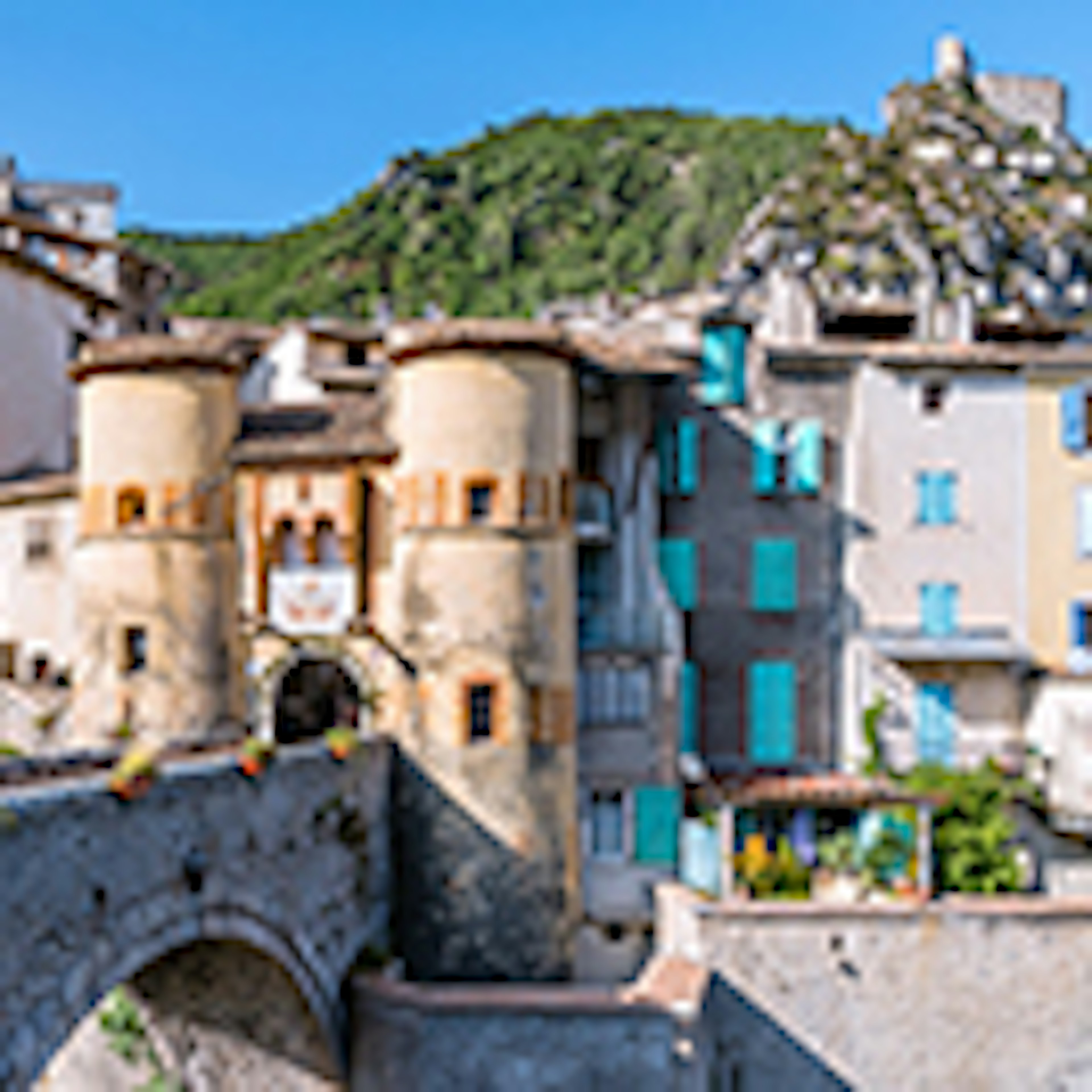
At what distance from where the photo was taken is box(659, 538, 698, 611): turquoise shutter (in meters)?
27.5

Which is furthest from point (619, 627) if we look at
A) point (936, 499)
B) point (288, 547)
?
point (936, 499)

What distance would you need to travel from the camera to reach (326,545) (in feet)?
78.7

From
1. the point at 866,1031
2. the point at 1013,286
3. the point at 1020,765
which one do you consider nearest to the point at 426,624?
the point at 866,1031

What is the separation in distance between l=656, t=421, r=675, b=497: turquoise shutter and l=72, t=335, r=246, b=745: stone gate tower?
9143 mm

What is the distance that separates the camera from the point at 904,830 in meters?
25.2

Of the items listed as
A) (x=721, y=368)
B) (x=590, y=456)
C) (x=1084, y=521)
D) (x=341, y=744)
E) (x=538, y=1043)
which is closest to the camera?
(x=538, y=1043)

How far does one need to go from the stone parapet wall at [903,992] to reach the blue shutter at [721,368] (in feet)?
35.7

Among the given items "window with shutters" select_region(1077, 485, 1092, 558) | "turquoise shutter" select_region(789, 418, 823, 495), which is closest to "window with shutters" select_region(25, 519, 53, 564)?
"turquoise shutter" select_region(789, 418, 823, 495)

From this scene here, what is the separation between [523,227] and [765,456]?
218 feet

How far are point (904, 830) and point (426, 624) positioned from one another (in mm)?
10436

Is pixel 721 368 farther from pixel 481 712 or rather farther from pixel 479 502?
pixel 481 712

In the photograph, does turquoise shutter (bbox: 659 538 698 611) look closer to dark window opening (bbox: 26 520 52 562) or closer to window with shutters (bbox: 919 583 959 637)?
window with shutters (bbox: 919 583 959 637)

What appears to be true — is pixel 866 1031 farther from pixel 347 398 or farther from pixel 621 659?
pixel 347 398

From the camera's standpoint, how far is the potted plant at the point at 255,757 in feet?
53.9
